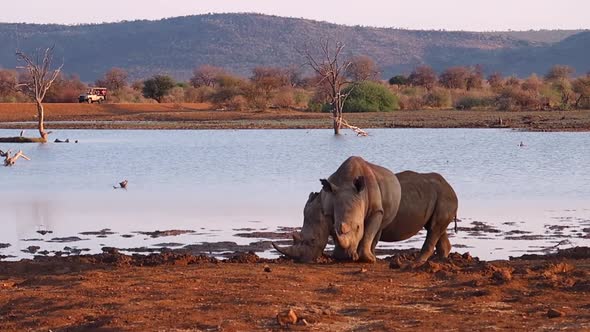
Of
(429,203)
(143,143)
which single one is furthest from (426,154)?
(429,203)

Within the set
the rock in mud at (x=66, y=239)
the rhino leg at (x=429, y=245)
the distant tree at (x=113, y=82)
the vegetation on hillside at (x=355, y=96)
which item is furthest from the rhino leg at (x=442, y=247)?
the distant tree at (x=113, y=82)

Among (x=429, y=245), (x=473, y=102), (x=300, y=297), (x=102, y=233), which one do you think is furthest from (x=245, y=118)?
(x=300, y=297)

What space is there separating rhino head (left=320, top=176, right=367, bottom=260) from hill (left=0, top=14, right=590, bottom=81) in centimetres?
15660

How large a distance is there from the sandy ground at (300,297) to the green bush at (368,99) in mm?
63200

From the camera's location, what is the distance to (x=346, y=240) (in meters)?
11.9

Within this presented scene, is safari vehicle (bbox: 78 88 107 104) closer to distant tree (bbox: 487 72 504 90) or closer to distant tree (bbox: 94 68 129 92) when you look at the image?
distant tree (bbox: 94 68 129 92)

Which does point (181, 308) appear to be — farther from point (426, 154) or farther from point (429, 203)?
point (426, 154)

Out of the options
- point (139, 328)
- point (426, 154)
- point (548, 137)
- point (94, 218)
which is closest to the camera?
point (139, 328)

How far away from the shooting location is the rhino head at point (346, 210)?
466 inches

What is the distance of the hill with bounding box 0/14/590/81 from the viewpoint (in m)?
174

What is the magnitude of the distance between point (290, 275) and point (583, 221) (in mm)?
9386

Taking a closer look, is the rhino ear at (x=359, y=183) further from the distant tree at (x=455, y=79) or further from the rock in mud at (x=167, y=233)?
the distant tree at (x=455, y=79)

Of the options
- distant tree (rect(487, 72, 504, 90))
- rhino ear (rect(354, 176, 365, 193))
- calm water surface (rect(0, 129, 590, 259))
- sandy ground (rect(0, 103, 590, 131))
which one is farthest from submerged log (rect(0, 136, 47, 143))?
distant tree (rect(487, 72, 504, 90))

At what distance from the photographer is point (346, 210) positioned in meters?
11.9
